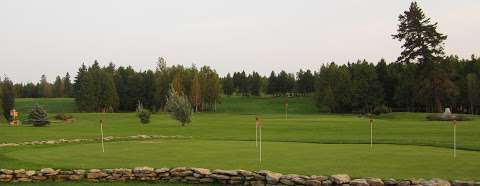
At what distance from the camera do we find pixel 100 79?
11156 cm

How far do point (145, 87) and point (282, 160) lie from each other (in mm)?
103018

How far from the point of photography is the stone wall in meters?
13.7

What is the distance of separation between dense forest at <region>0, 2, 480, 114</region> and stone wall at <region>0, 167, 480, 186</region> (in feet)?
193

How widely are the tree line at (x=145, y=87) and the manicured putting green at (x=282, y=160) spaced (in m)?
75.4

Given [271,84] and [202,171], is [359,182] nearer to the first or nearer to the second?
[202,171]

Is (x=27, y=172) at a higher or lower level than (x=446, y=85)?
lower

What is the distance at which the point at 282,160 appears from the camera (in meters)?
19.3

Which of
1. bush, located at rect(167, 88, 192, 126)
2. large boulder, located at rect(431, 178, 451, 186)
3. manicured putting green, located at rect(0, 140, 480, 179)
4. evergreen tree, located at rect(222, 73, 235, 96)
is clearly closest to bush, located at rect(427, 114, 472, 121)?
bush, located at rect(167, 88, 192, 126)

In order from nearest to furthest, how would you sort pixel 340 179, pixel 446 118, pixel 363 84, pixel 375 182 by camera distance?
pixel 375 182 < pixel 340 179 < pixel 446 118 < pixel 363 84

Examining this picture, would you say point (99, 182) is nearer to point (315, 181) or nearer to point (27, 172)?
point (27, 172)

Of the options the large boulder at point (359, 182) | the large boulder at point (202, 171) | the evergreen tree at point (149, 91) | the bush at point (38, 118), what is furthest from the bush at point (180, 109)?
the evergreen tree at point (149, 91)

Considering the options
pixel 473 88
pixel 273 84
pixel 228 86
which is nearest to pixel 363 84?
pixel 473 88

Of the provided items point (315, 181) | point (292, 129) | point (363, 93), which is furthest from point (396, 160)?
point (363, 93)

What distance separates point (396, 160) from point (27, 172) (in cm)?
1251
